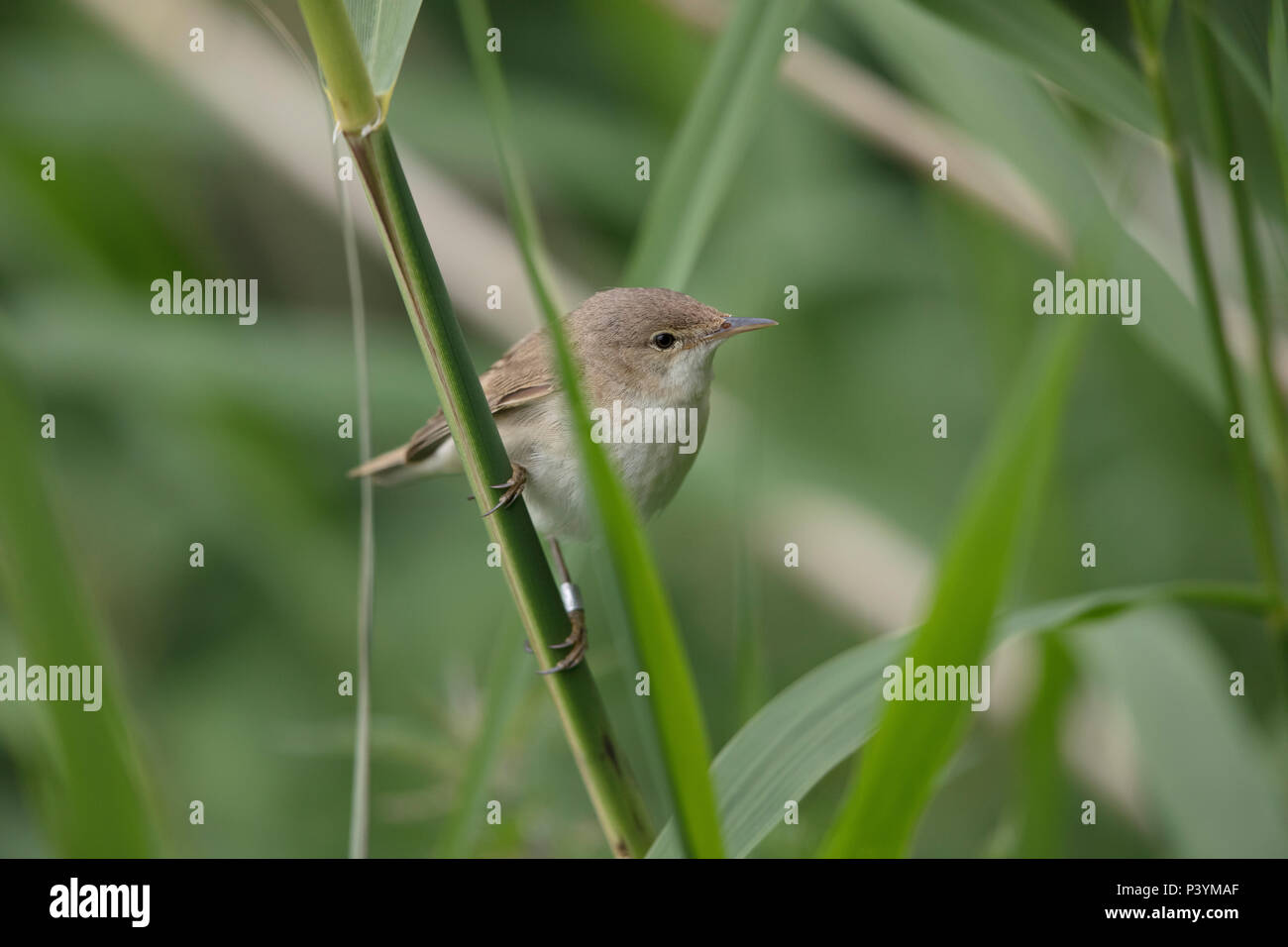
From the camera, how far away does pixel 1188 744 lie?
5.93 ft

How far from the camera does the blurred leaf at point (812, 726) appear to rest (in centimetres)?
120

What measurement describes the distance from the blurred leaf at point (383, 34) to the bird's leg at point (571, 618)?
0.56 metres

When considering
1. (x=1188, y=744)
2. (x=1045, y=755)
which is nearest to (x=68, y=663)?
(x=1045, y=755)

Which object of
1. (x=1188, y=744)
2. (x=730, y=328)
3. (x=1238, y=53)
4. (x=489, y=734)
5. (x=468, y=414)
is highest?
(x=1238, y=53)

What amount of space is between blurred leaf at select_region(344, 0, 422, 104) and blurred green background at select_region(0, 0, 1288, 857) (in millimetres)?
1409

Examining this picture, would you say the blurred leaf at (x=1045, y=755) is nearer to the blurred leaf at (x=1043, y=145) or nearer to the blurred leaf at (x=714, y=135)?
the blurred leaf at (x=1043, y=145)

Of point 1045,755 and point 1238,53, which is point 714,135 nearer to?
point 1238,53

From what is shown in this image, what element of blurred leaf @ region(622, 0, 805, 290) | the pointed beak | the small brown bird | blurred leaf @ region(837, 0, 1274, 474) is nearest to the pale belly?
the small brown bird

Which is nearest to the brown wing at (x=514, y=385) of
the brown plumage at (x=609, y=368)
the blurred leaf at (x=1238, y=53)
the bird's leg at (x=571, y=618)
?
the brown plumage at (x=609, y=368)

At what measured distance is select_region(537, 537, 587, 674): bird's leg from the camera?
118 cm

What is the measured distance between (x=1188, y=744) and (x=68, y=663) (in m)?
1.67

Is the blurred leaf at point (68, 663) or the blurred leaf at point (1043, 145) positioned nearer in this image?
the blurred leaf at point (68, 663)

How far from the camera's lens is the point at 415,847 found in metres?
2.81
